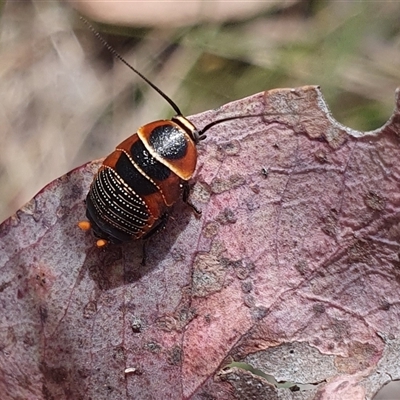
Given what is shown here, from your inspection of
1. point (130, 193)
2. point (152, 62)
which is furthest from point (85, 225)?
point (152, 62)

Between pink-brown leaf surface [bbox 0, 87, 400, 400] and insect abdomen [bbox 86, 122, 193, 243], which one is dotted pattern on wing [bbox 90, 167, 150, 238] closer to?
insect abdomen [bbox 86, 122, 193, 243]

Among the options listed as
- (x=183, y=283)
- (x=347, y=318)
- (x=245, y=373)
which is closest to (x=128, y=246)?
(x=183, y=283)

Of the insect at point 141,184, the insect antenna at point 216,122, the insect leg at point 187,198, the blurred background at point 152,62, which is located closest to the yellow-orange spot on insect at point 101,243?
the insect at point 141,184

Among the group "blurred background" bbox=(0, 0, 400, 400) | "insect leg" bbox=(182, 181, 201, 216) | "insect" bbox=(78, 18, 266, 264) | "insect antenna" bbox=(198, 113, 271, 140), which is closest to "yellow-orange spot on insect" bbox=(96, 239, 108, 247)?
"insect" bbox=(78, 18, 266, 264)

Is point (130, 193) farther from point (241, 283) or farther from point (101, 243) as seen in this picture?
point (241, 283)

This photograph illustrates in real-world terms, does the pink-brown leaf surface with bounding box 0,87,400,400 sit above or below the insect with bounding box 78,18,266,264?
below

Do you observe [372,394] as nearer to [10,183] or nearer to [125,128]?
[125,128]

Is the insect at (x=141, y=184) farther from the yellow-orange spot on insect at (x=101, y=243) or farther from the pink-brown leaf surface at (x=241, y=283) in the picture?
the pink-brown leaf surface at (x=241, y=283)
